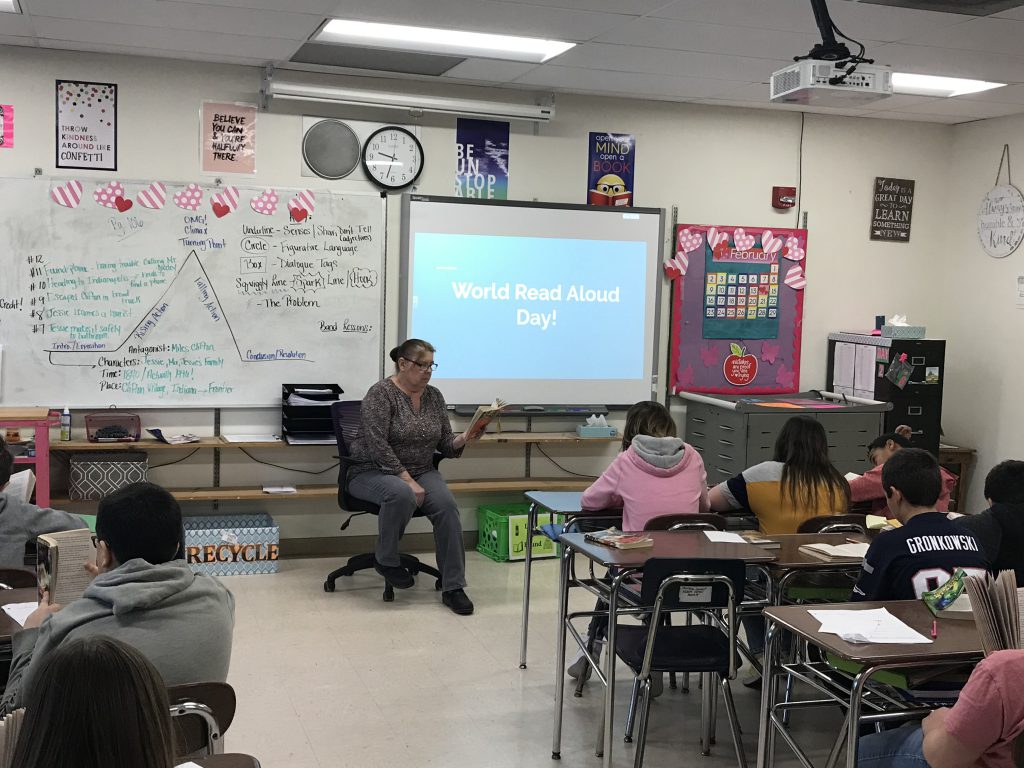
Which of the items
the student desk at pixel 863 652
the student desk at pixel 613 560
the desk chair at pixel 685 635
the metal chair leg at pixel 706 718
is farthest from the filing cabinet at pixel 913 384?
the student desk at pixel 863 652

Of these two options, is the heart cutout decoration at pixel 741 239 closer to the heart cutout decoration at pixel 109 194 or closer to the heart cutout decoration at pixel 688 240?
the heart cutout decoration at pixel 688 240

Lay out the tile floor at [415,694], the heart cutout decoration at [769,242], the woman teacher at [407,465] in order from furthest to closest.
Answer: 1. the heart cutout decoration at [769,242]
2. the woman teacher at [407,465]
3. the tile floor at [415,694]

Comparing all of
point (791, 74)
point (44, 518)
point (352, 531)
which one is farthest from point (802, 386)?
point (44, 518)

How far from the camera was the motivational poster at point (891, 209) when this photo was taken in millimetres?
7109

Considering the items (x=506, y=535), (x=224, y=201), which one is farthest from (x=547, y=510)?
(x=224, y=201)

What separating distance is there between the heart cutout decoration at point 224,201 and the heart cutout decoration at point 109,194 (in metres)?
0.47

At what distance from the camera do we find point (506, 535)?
20.3 feet

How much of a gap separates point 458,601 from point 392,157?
8.34 ft

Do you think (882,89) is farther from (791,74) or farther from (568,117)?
(568,117)

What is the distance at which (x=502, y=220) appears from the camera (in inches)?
249

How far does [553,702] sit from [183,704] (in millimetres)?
2219

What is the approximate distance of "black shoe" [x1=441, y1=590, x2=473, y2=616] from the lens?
516 centimetres

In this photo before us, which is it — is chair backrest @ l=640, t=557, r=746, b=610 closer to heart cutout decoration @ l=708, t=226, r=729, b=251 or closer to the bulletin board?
the bulletin board

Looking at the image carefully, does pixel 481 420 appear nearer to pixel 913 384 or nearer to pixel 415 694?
pixel 415 694
